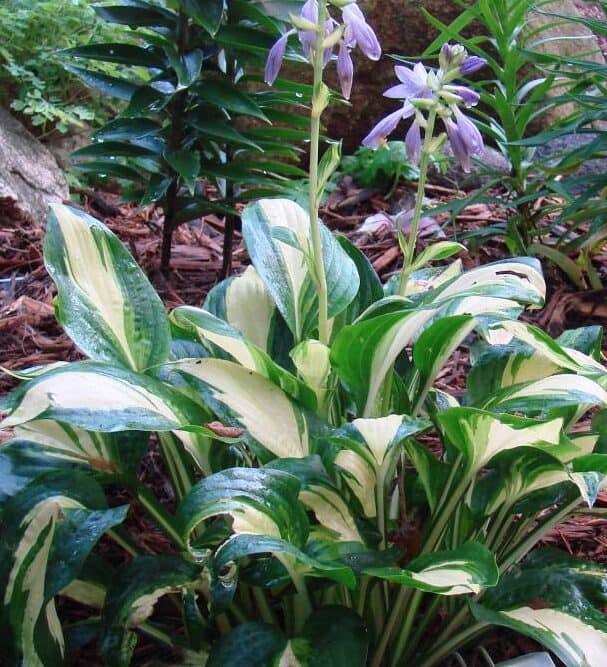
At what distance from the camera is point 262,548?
2.59ft

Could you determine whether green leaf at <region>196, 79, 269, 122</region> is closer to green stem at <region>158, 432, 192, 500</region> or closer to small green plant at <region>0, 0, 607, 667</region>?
small green plant at <region>0, 0, 607, 667</region>

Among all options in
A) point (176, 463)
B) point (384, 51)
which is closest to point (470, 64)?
point (176, 463)

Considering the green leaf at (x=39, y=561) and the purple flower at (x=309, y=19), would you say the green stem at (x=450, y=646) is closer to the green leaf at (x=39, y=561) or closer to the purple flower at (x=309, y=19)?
the green leaf at (x=39, y=561)

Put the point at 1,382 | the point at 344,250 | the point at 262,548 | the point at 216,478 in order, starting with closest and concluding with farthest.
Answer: the point at 262,548 → the point at 216,478 → the point at 344,250 → the point at 1,382

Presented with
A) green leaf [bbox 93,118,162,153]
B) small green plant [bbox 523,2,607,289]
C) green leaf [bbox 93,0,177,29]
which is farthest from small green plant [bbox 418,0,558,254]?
green leaf [bbox 93,118,162,153]

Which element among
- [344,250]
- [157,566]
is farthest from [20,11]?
[157,566]

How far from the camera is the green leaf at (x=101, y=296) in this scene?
1.16 metres

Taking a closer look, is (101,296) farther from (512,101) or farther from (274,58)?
(512,101)

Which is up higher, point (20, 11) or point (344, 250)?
point (20, 11)

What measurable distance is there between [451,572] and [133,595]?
0.42 metres

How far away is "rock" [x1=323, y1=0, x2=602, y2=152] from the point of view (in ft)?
11.9

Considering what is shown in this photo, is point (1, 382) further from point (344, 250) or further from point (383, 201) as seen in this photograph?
point (383, 201)

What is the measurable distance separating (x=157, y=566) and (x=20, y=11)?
9.35 feet

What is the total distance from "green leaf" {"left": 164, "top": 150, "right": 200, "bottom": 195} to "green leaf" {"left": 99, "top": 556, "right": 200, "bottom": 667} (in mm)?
1139
